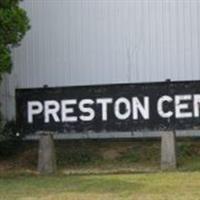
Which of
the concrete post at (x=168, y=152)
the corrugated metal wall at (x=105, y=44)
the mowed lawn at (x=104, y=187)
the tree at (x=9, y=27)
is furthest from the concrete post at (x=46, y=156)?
the corrugated metal wall at (x=105, y=44)

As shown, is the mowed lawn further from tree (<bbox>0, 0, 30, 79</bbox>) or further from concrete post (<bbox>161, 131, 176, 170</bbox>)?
tree (<bbox>0, 0, 30, 79</bbox>)

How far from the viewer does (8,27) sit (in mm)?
19328

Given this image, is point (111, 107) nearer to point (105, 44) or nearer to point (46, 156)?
point (46, 156)

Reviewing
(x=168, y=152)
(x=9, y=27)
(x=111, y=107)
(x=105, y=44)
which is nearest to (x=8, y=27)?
(x=9, y=27)

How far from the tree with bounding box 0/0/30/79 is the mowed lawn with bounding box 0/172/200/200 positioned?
2.76 metres

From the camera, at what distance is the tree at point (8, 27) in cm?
1923

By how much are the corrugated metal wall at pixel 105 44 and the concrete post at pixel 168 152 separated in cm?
297

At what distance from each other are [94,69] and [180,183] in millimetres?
6642

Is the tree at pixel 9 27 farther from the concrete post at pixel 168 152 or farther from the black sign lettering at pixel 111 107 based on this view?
the concrete post at pixel 168 152

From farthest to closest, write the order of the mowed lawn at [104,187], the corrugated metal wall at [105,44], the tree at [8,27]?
the corrugated metal wall at [105,44], the tree at [8,27], the mowed lawn at [104,187]

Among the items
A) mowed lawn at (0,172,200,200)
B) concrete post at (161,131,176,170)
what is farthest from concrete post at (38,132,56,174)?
concrete post at (161,131,176,170)

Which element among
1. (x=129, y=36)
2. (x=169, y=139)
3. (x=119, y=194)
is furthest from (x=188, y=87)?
(x=119, y=194)

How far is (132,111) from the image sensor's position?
19.7m

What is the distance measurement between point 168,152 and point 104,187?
329 centimetres
